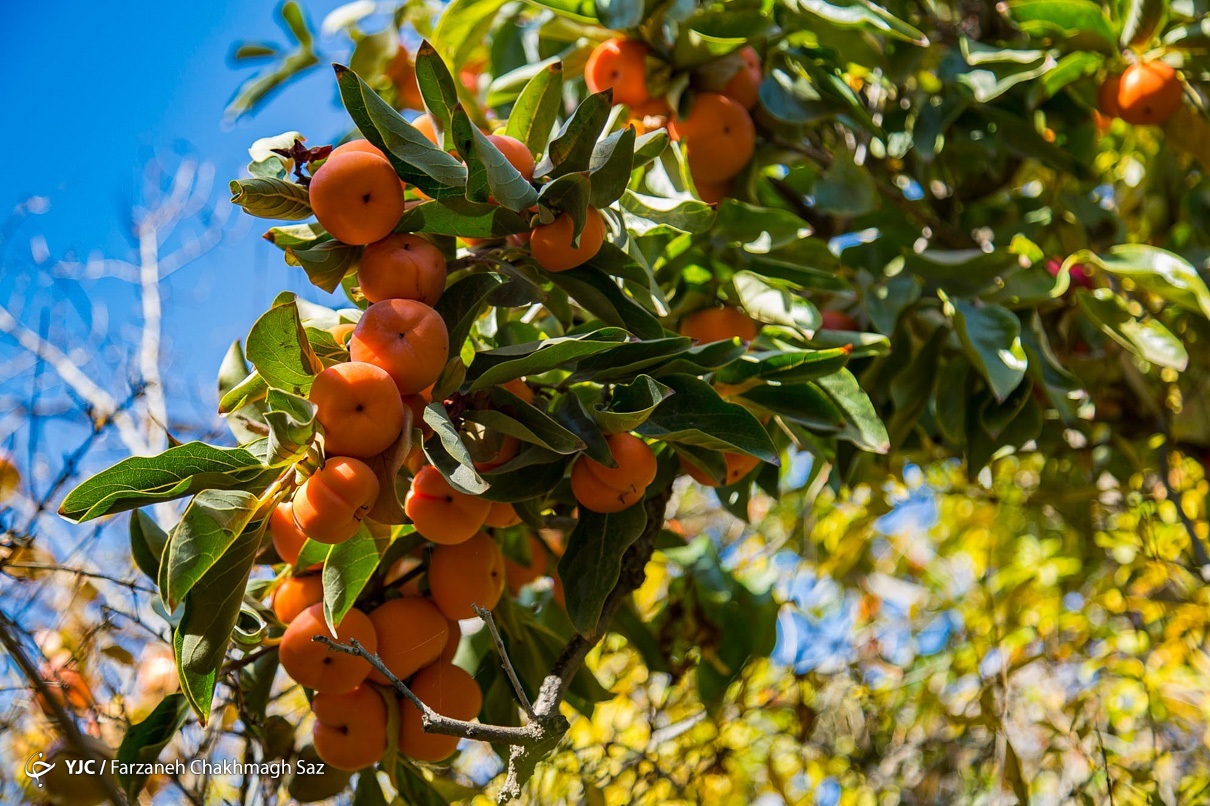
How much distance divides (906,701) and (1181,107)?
119 cm

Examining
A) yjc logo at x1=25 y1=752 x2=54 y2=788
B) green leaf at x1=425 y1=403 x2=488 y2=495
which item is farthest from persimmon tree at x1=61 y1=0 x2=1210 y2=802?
yjc logo at x1=25 y1=752 x2=54 y2=788

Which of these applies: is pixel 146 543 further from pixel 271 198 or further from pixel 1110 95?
pixel 1110 95

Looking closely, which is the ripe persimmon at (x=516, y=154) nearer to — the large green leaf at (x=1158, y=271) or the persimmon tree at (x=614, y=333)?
the persimmon tree at (x=614, y=333)

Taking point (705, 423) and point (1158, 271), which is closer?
point (705, 423)

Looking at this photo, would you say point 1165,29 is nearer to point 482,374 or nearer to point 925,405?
point 925,405

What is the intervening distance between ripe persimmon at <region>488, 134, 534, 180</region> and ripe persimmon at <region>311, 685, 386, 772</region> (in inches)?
22.6

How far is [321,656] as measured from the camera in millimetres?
1032

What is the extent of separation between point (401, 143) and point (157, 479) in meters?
0.37

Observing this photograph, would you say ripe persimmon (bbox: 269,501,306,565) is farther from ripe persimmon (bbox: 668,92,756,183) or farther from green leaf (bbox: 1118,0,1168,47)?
green leaf (bbox: 1118,0,1168,47)

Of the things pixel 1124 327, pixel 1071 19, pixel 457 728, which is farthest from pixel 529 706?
pixel 1071 19

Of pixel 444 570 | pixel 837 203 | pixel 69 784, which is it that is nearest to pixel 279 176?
pixel 444 570

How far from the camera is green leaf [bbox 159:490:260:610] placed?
881 millimetres

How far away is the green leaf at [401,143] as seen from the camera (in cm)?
91

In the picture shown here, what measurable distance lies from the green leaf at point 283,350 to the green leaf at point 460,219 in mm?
158
